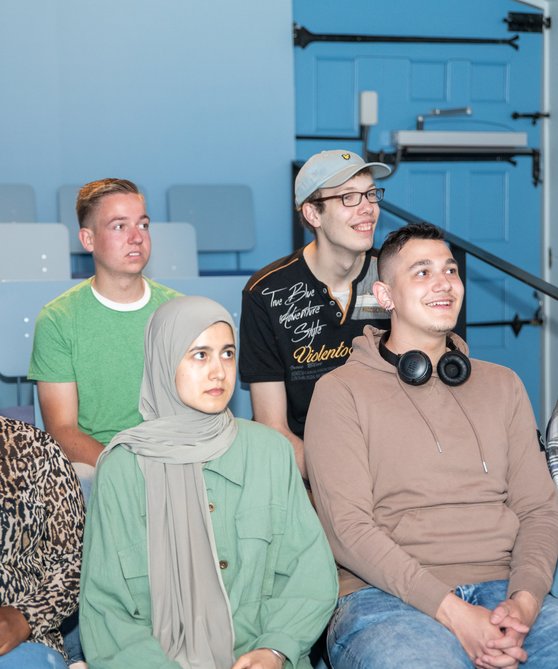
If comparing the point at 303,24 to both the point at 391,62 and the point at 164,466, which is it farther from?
the point at 164,466

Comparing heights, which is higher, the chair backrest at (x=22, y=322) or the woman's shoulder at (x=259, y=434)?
the chair backrest at (x=22, y=322)

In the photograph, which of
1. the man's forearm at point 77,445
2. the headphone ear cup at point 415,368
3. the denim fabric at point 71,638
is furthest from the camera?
the man's forearm at point 77,445

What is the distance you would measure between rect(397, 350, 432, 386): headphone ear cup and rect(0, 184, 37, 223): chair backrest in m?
2.93

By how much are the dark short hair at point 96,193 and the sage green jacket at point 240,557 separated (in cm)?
127

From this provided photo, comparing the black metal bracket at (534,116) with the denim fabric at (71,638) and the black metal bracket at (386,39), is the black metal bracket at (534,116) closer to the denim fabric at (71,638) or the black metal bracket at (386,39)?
the black metal bracket at (386,39)

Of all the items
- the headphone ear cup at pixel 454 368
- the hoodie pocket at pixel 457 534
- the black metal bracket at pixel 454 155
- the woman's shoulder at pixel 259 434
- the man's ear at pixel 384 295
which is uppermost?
the black metal bracket at pixel 454 155

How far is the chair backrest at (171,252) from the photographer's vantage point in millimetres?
4133

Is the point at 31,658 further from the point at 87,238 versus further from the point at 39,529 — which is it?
the point at 87,238

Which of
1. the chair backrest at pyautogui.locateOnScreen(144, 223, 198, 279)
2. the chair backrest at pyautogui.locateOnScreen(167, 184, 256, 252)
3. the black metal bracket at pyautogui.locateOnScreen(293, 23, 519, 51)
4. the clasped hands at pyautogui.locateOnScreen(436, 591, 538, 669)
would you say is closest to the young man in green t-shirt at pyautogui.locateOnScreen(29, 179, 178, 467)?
the clasped hands at pyautogui.locateOnScreen(436, 591, 538, 669)

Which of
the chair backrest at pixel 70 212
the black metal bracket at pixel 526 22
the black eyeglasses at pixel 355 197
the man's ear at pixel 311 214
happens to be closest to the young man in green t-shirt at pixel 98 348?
the man's ear at pixel 311 214

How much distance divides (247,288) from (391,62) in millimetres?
2810

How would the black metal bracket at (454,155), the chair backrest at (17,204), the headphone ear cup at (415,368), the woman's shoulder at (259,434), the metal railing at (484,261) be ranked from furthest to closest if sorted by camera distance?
the black metal bracket at (454,155) < the chair backrest at (17,204) < the metal railing at (484,261) < the headphone ear cup at (415,368) < the woman's shoulder at (259,434)

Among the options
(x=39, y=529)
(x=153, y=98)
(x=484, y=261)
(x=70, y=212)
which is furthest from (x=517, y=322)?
(x=39, y=529)

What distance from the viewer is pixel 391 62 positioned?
513 cm
